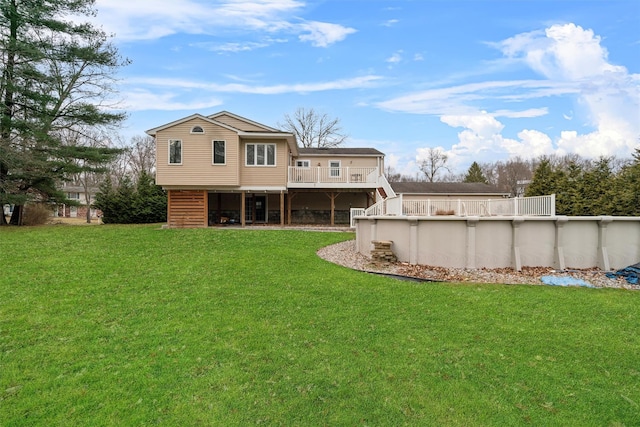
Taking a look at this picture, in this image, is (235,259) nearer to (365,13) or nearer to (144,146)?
(365,13)

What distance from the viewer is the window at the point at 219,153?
57.0ft

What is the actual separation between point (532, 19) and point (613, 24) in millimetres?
3090

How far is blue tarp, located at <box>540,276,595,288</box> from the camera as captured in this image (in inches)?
324

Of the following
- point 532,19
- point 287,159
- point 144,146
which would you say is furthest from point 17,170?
point 144,146

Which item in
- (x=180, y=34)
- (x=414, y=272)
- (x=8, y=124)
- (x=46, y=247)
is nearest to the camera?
(x=414, y=272)

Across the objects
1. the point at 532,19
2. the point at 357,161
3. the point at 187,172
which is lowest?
the point at 187,172

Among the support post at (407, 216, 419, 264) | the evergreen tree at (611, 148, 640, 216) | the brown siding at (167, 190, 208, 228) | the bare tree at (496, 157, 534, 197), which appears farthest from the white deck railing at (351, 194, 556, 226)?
the bare tree at (496, 157, 534, 197)

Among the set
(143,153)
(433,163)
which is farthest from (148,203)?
(433,163)

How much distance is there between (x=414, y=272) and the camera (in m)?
8.92

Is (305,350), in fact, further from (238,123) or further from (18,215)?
(18,215)

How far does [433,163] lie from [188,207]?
4131 cm

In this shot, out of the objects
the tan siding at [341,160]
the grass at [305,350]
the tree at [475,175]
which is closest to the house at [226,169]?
the tan siding at [341,160]

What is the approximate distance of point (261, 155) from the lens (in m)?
18.3

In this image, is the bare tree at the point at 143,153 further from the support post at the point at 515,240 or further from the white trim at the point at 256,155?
the support post at the point at 515,240
